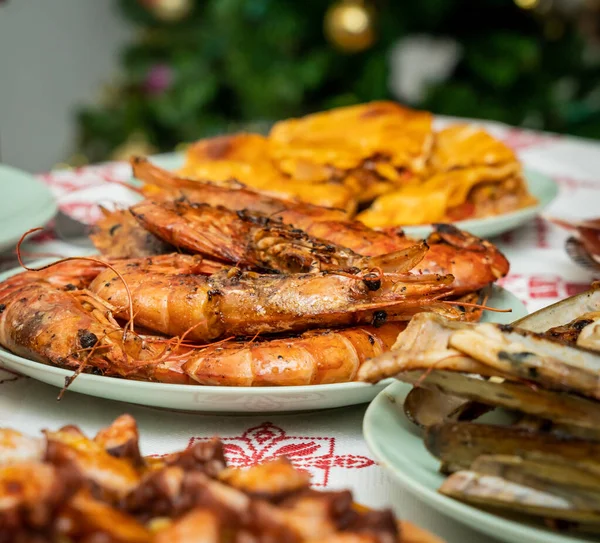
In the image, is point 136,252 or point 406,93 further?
point 406,93

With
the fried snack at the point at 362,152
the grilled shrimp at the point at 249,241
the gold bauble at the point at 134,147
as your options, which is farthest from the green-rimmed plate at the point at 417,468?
the gold bauble at the point at 134,147

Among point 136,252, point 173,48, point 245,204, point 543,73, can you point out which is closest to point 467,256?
point 245,204

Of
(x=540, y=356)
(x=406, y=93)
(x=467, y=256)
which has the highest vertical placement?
(x=540, y=356)

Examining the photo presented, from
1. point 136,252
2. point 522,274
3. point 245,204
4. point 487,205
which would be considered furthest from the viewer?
point 487,205

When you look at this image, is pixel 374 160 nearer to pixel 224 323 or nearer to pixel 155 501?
pixel 224 323

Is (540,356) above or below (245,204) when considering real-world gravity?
above

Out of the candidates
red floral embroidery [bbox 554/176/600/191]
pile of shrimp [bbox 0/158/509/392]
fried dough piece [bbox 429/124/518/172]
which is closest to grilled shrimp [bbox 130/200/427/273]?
pile of shrimp [bbox 0/158/509/392]

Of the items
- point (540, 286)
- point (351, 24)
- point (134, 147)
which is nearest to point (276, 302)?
point (540, 286)
